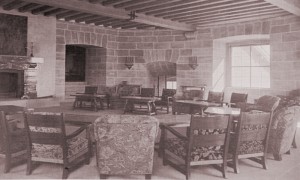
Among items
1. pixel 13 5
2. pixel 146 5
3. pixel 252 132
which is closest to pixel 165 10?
pixel 146 5

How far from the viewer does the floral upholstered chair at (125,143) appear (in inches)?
115

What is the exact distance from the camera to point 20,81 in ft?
25.1

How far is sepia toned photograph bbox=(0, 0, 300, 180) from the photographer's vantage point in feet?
10.3

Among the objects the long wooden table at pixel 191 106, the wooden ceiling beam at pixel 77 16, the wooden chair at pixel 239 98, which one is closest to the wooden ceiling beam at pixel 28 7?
the wooden ceiling beam at pixel 77 16

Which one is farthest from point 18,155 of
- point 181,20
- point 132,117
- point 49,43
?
point 181,20

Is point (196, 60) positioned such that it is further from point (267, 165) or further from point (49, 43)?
point (267, 165)

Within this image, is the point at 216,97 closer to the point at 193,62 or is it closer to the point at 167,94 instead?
the point at 167,94

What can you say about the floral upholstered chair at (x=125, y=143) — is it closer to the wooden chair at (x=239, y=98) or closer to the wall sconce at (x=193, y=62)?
the wooden chair at (x=239, y=98)

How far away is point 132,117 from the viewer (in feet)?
9.67

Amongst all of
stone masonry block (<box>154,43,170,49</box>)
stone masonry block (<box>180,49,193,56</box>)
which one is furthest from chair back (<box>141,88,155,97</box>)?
stone masonry block (<box>154,43,170,49</box>)

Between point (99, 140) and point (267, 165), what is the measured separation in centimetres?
217

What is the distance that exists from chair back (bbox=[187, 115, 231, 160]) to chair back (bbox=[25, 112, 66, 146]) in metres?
1.39

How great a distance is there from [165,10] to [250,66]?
3.38 metres

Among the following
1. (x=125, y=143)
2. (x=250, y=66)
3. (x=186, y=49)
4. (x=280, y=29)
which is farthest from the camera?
(x=186, y=49)
